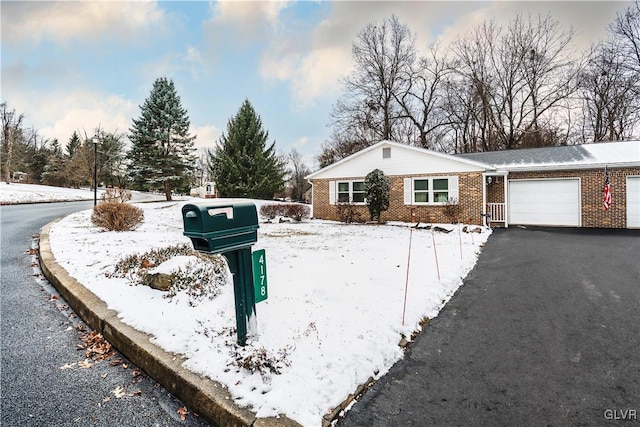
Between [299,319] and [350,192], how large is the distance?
1317cm

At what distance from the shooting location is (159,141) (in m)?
26.5

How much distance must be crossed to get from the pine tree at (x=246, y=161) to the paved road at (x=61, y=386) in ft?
75.2

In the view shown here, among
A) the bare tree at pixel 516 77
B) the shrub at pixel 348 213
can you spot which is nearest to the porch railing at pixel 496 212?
the shrub at pixel 348 213

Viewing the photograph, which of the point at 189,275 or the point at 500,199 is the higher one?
the point at 500,199

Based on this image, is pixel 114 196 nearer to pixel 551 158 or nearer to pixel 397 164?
pixel 397 164

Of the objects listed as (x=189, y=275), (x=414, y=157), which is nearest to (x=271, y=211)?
(x=414, y=157)

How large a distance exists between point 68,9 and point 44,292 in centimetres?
798

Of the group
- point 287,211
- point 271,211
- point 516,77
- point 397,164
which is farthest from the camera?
point 516,77

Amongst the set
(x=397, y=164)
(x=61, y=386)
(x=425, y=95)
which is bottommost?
(x=61, y=386)

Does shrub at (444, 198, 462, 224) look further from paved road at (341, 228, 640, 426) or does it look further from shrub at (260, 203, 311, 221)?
paved road at (341, 228, 640, 426)

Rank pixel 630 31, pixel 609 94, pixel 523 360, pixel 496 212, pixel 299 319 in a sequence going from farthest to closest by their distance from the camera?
pixel 609 94 → pixel 630 31 → pixel 496 212 → pixel 299 319 → pixel 523 360

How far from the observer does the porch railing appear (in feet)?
43.6

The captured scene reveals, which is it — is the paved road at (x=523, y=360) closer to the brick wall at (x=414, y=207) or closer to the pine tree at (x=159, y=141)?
the brick wall at (x=414, y=207)

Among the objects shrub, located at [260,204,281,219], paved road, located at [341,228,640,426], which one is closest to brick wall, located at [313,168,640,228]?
shrub, located at [260,204,281,219]
